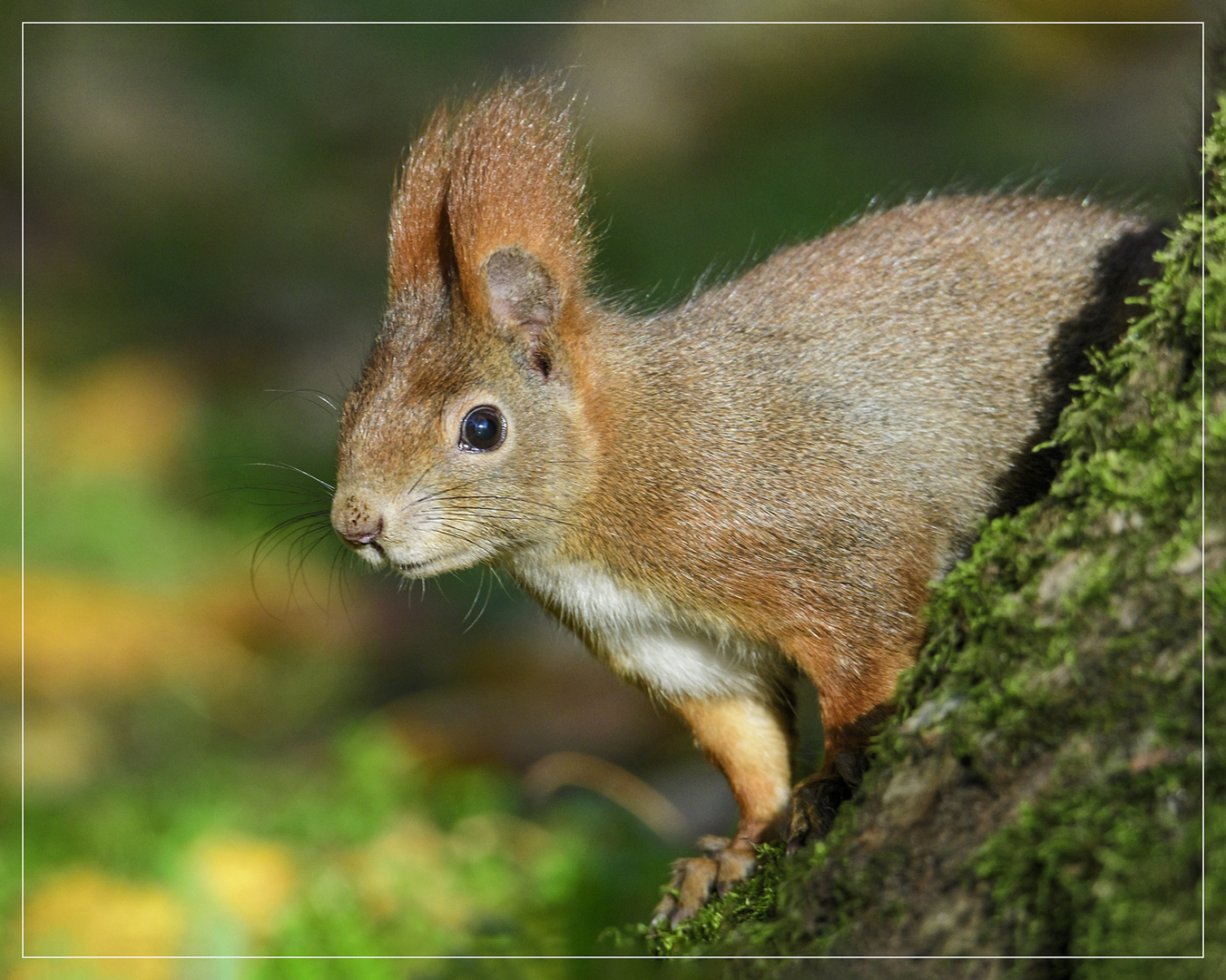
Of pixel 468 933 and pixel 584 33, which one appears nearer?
pixel 468 933

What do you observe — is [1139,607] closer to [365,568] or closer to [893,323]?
[893,323]

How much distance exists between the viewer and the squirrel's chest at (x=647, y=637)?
112 inches

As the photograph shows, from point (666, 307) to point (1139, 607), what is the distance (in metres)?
1.92

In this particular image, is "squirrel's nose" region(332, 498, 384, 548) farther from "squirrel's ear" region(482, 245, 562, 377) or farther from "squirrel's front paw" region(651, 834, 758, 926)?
"squirrel's front paw" region(651, 834, 758, 926)

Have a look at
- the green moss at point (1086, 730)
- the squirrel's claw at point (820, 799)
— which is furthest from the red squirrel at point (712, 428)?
the green moss at point (1086, 730)

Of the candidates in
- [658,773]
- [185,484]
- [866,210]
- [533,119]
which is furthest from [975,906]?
[185,484]

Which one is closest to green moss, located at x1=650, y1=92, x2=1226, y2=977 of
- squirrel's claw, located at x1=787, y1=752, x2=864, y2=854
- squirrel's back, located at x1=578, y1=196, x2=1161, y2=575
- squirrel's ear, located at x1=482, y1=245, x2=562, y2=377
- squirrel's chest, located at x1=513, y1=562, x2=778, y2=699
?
squirrel's claw, located at x1=787, y1=752, x2=864, y2=854

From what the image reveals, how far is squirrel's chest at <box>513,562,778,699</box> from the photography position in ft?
9.30

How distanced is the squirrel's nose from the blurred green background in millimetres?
367

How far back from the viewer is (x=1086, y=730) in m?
1.57

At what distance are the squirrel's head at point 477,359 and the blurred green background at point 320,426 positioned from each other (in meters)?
0.26

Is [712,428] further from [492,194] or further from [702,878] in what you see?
[702,878]

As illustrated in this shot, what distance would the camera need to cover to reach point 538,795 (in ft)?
16.2

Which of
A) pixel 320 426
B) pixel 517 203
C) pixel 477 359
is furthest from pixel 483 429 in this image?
pixel 320 426
